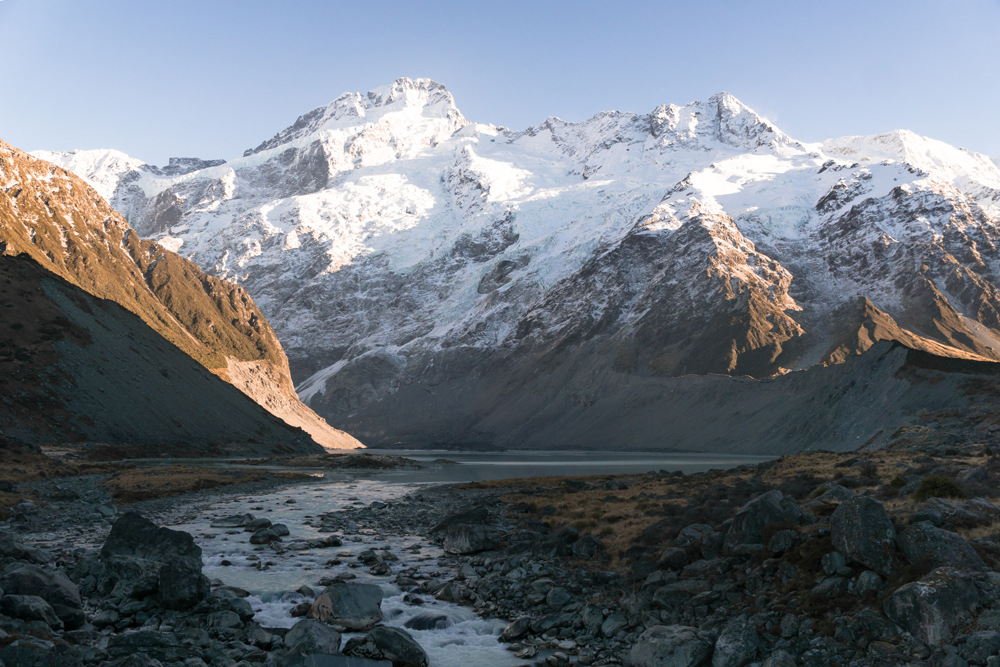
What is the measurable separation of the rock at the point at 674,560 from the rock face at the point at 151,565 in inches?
565

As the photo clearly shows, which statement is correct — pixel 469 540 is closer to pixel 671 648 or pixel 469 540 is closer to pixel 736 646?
pixel 671 648

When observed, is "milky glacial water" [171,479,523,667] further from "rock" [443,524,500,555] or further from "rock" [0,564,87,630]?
"rock" [0,564,87,630]

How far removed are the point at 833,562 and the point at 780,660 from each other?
3593 mm

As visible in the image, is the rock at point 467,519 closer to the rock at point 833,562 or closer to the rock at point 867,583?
the rock at point 833,562

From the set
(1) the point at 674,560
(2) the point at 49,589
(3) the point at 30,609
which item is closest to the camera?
(3) the point at 30,609

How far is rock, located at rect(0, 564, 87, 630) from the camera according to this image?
682 inches

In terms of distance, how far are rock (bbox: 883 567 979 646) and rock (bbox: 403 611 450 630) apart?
12235 millimetres

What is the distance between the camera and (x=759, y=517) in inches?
814

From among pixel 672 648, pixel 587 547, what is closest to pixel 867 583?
pixel 672 648

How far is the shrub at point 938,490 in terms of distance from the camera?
2214 centimetres

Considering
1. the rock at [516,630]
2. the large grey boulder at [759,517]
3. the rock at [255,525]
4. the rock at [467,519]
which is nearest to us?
the rock at [516,630]

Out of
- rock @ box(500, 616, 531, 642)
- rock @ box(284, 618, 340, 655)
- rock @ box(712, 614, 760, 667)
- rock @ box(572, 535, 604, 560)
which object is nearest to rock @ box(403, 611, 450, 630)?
rock @ box(500, 616, 531, 642)

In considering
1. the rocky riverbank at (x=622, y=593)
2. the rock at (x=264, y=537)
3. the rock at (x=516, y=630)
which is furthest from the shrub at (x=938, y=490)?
the rock at (x=264, y=537)

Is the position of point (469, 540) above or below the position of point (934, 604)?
below
